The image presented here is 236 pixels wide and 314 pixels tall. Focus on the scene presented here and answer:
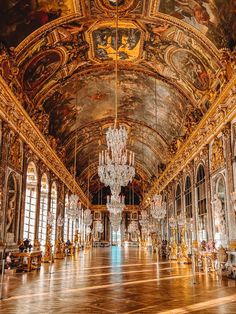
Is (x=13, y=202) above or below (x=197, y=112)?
below

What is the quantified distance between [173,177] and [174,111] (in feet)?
18.3

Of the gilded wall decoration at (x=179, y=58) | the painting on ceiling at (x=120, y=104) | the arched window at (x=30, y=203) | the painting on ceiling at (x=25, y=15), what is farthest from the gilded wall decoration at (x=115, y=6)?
the arched window at (x=30, y=203)

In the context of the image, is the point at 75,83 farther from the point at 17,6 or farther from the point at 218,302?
the point at 218,302

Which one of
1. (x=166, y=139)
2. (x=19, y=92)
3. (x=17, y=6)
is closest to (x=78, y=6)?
(x=17, y=6)

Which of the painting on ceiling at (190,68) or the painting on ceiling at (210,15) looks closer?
the painting on ceiling at (210,15)

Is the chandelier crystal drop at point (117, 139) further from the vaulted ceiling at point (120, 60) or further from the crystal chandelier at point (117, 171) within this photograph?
the vaulted ceiling at point (120, 60)

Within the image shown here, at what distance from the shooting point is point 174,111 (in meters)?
19.1

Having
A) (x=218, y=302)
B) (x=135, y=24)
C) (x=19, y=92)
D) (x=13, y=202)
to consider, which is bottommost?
(x=218, y=302)

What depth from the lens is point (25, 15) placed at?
36.4 feet

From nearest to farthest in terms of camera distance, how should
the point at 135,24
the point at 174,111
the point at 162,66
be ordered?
the point at 135,24 → the point at 162,66 → the point at 174,111

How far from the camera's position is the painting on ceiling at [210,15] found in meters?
10.6

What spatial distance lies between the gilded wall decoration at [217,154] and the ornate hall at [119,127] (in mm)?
84

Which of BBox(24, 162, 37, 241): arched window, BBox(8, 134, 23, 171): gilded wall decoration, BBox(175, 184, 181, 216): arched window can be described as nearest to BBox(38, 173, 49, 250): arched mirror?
BBox(24, 162, 37, 241): arched window

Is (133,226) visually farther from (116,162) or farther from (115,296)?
(115,296)
